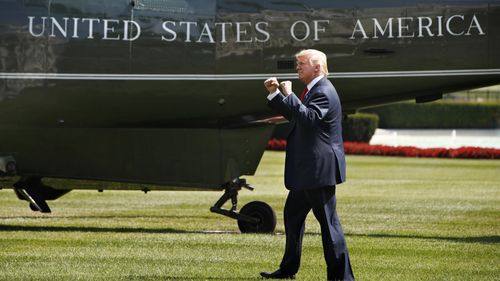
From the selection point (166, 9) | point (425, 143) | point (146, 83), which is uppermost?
point (166, 9)

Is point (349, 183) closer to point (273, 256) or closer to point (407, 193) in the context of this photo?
point (407, 193)

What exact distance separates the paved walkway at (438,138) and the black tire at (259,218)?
3349 centimetres

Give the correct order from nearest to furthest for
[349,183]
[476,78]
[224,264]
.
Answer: [224,264] < [476,78] < [349,183]

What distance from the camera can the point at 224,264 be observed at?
11.5 metres

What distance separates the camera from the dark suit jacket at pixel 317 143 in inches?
394

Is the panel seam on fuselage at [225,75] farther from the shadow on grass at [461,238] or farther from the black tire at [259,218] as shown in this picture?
the shadow on grass at [461,238]

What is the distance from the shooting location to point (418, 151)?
41375 mm

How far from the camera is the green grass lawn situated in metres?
11.1

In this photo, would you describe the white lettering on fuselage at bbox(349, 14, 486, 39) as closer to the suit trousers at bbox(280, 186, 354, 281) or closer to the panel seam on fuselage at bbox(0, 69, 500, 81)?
the panel seam on fuselage at bbox(0, 69, 500, 81)

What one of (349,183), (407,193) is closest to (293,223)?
(407,193)

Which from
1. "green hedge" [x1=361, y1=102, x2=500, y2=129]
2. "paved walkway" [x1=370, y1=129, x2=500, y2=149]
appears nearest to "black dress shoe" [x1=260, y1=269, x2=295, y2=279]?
"paved walkway" [x1=370, y1=129, x2=500, y2=149]

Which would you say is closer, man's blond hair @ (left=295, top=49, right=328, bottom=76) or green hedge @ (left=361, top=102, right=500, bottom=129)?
man's blond hair @ (left=295, top=49, right=328, bottom=76)

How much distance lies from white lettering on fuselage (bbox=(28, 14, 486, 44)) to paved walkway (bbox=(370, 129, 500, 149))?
111ft

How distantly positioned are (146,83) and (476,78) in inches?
155
